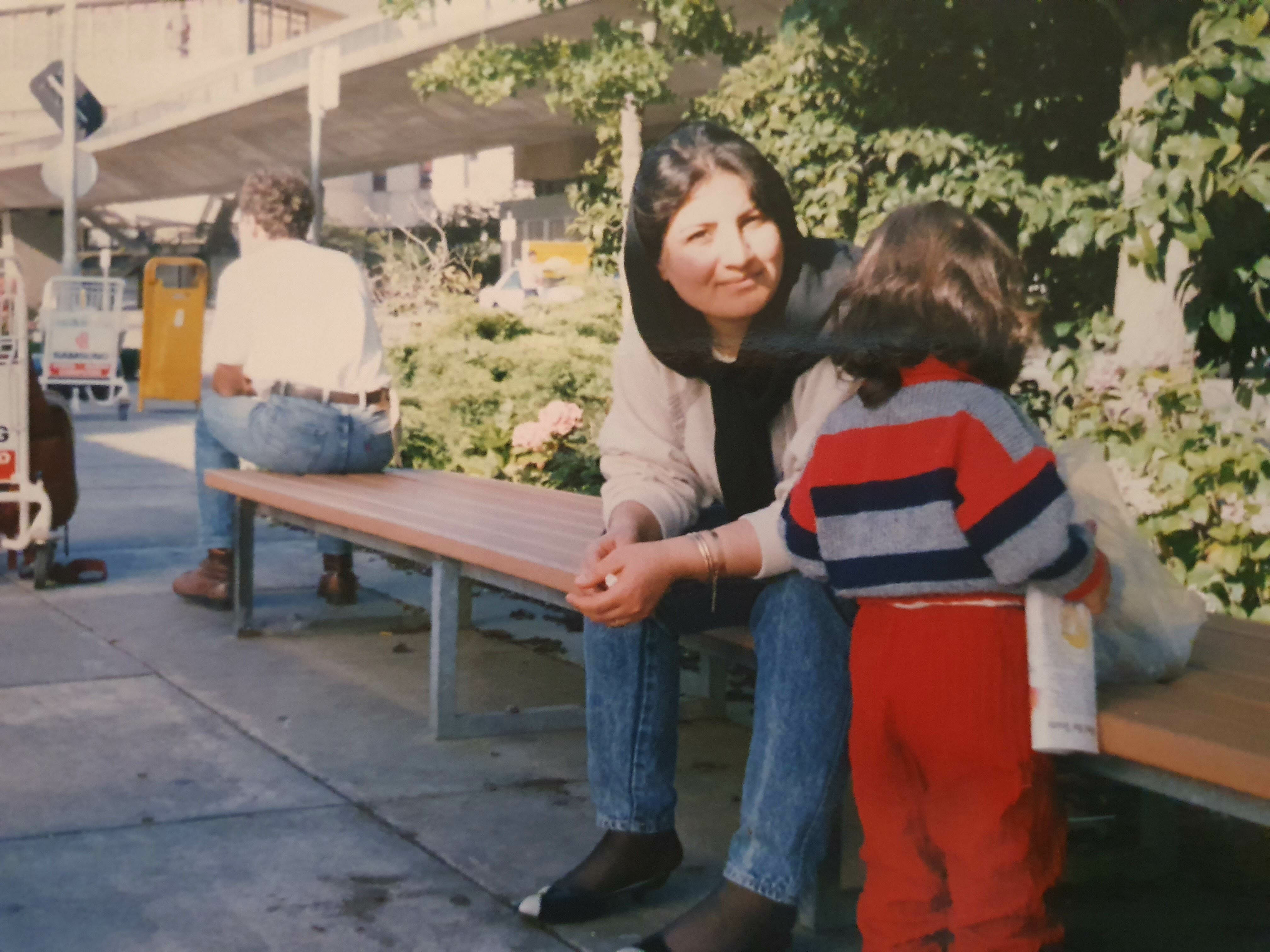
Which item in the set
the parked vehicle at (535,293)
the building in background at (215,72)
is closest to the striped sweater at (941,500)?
the building in background at (215,72)

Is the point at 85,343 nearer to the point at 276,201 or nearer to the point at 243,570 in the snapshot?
the point at 276,201

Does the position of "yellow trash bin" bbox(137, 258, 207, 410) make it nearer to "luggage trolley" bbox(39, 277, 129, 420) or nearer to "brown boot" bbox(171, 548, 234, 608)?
"luggage trolley" bbox(39, 277, 129, 420)

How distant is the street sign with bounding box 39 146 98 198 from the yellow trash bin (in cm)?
387

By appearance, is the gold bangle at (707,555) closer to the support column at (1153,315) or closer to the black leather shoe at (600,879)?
the black leather shoe at (600,879)

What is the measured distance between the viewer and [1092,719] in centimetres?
174

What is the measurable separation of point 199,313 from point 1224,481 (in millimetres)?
11674

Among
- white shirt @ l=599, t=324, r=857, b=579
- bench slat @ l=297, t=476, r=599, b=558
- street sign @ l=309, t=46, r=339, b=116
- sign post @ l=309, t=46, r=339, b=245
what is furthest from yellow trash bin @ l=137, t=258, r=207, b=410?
white shirt @ l=599, t=324, r=857, b=579

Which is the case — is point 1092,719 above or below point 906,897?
above

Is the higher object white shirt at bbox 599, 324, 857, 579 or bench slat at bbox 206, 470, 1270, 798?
white shirt at bbox 599, 324, 857, 579

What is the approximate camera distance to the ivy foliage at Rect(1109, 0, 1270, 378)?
11.0ft

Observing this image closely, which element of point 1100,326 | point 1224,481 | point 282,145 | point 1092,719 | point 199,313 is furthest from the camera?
point 199,313

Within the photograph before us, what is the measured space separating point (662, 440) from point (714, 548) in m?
0.34

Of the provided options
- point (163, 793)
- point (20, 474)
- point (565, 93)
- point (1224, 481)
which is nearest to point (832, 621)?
point (163, 793)

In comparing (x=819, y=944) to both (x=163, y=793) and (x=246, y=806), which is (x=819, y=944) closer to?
(x=246, y=806)
